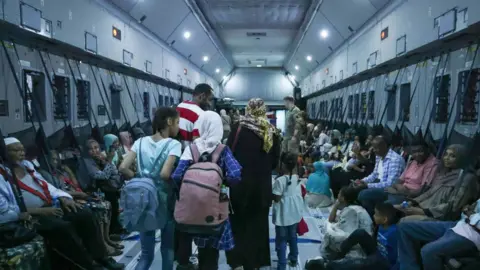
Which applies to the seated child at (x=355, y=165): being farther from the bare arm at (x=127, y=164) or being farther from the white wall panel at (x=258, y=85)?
the white wall panel at (x=258, y=85)

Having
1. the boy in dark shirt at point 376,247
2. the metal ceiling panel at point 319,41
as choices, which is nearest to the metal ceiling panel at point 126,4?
the metal ceiling panel at point 319,41

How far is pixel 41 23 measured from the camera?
15.7 feet

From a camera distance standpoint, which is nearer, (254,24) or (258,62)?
(254,24)

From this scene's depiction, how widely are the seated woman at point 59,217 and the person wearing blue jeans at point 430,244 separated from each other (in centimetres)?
266

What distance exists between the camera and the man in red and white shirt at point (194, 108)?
4102mm

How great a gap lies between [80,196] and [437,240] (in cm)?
352

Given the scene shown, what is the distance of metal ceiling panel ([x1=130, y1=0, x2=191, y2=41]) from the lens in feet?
27.6

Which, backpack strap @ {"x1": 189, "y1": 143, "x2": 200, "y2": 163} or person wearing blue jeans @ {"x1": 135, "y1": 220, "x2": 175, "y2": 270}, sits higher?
backpack strap @ {"x1": 189, "y1": 143, "x2": 200, "y2": 163}

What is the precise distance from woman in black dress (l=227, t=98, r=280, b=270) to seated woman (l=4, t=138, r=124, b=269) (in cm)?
129

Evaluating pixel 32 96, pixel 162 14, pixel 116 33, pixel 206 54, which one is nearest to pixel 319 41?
pixel 206 54

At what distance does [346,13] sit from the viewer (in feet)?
29.2

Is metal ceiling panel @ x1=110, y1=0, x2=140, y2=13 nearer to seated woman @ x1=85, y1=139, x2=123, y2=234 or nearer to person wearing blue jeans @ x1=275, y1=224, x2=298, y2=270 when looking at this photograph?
seated woman @ x1=85, y1=139, x2=123, y2=234

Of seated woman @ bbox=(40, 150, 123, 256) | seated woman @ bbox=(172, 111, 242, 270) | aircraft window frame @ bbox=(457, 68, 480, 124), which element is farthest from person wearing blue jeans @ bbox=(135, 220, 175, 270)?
aircraft window frame @ bbox=(457, 68, 480, 124)

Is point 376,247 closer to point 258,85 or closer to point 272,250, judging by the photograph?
point 272,250
